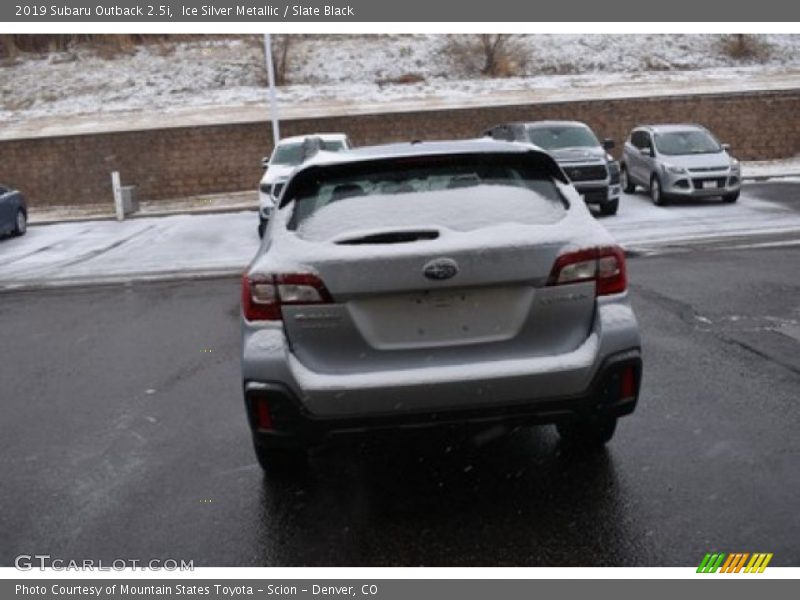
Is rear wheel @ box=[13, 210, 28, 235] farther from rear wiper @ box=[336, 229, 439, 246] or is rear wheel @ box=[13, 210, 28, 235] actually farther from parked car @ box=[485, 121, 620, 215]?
rear wiper @ box=[336, 229, 439, 246]

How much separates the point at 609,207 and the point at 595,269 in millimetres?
13791

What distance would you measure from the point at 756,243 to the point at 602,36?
29028mm

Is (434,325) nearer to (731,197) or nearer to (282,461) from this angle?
(282,461)

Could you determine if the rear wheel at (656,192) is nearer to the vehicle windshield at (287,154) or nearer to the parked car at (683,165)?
the parked car at (683,165)

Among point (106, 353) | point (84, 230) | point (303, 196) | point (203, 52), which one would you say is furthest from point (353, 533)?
point (203, 52)

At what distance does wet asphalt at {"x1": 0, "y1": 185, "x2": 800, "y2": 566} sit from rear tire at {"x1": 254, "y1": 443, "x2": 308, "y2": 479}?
60mm

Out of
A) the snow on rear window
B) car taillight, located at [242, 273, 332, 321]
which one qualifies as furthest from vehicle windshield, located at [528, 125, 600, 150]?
car taillight, located at [242, 273, 332, 321]

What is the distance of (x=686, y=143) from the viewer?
18922mm

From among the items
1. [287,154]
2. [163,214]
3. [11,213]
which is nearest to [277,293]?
[287,154]

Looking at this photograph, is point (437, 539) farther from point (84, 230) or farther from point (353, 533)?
point (84, 230)

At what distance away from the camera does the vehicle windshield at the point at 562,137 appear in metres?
17.7

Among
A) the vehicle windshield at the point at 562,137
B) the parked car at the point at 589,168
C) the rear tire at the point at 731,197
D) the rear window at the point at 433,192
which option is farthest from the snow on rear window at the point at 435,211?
the rear tire at the point at 731,197

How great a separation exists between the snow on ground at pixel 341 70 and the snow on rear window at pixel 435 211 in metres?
28.8

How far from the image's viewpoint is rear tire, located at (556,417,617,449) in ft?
14.1
